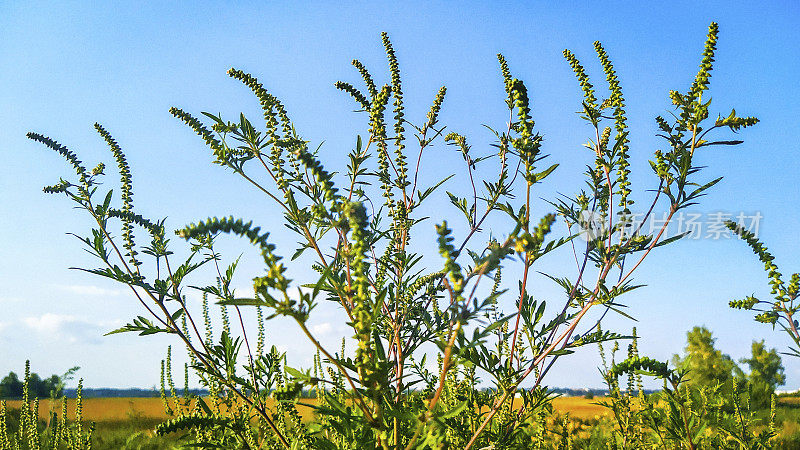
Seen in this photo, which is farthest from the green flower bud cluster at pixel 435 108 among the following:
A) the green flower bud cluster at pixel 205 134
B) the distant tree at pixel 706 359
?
the distant tree at pixel 706 359

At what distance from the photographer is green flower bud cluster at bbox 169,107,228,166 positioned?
135 inches

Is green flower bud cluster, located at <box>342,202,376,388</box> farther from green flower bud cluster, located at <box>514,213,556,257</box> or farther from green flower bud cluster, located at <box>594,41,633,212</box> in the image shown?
green flower bud cluster, located at <box>594,41,633,212</box>

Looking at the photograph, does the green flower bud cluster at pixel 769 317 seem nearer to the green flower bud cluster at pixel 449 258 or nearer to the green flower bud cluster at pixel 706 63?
the green flower bud cluster at pixel 706 63

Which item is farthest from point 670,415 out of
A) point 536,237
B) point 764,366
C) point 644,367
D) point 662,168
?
point 764,366

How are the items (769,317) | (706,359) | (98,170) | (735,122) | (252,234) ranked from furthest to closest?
1. (706,359)
2. (98,170)
3. (769,317)
4. (735,122)
5. (252,234)

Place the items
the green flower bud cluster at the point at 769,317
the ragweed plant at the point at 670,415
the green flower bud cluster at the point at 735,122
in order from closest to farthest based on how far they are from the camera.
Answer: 1. the green flower bud cluster at the point at 735,122
2. the green flower bud cluster at the point at 769,317
3. the ragweed plant at the point at 670,415

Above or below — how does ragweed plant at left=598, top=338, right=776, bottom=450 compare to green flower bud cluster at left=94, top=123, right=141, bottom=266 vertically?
below

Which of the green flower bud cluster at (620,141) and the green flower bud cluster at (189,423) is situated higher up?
the green flower bud cluster at (620,141)

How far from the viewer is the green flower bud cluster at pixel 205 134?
11.2ft

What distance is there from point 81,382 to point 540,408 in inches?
172

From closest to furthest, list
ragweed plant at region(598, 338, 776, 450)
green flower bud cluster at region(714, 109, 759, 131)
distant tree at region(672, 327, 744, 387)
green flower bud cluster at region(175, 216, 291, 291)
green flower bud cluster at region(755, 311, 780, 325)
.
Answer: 1. green flower bud cluster at region(175, 216, 291, 291)
2. green flower bud cluster at region(714, 109, 759, 131)
3. green flower bud cluster at region(755, 311, 780, 325)
4. ragweed plant at region(598, 338, 776, 450)
5. distant tree at region(672, 327, 744, 387)

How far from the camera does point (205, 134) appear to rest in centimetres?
360

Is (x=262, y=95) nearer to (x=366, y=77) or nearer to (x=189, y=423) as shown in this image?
(x=366, y=77)

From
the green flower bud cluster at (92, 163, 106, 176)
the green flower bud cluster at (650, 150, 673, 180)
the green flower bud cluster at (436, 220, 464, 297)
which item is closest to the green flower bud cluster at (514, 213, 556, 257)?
the green flower bud cluster at (436, 220, 464, 297)
